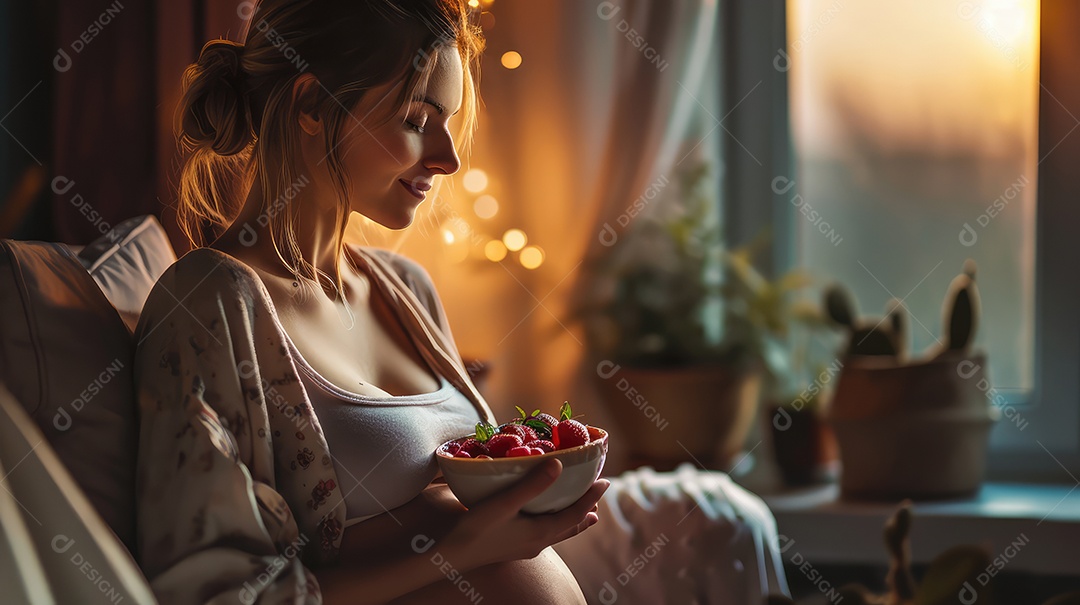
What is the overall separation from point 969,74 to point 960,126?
120 mm

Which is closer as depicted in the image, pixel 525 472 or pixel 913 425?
pixel 525 472

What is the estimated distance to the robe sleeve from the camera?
0.79 m

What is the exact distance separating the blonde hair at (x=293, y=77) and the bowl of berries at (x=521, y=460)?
30 centimetres

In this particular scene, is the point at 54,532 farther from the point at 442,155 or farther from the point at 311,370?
the point at 442,155

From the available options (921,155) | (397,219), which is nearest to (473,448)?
(397,219)

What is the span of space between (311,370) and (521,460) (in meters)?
0.25

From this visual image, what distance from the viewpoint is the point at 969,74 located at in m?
2.06

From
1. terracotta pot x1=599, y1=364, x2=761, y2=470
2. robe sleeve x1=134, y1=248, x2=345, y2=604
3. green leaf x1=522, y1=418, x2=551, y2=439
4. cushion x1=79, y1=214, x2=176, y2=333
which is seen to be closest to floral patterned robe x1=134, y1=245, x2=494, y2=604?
robe sleeve x1=134, y1=248, x2=345, y2=604

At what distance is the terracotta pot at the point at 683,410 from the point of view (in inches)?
81.9

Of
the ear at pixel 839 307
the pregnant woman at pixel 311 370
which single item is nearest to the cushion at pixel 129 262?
the pregnant woman at pixel 311 370

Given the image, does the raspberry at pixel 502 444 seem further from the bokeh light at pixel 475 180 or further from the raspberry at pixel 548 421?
the bokeh light at pixel 475 180

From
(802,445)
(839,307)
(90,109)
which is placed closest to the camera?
(90,109)

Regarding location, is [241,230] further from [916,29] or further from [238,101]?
[916,29]

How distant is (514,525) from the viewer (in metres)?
0.91
